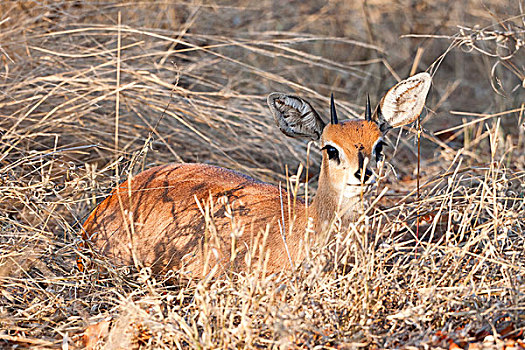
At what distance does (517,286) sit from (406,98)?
4.06 ft

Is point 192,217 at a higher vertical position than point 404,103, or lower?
lower

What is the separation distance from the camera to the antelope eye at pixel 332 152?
339 centimetres

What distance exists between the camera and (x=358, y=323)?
2.74m

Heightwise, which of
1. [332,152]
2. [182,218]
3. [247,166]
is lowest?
[247,166]

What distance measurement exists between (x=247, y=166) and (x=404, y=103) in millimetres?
2044

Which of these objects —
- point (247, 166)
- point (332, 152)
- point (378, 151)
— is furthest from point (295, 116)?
point (247, 166)

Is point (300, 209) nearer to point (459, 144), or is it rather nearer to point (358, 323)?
point (358, 323)

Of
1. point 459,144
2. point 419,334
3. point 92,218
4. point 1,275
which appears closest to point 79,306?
point 1,275

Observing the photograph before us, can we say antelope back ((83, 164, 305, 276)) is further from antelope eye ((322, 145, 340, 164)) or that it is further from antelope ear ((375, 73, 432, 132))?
antelope ear ((375, 73, 432, 132))

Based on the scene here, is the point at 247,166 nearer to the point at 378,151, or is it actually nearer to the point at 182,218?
the point at 182,218

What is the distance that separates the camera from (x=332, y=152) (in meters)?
3.41

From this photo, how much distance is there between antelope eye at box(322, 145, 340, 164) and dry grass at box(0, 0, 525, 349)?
35 centimetres

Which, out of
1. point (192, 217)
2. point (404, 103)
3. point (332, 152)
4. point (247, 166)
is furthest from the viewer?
point (247, 166)

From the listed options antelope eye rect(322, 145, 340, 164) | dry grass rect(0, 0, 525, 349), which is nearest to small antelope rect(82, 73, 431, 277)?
antelope eye rect(322, 145, 340, 164)
